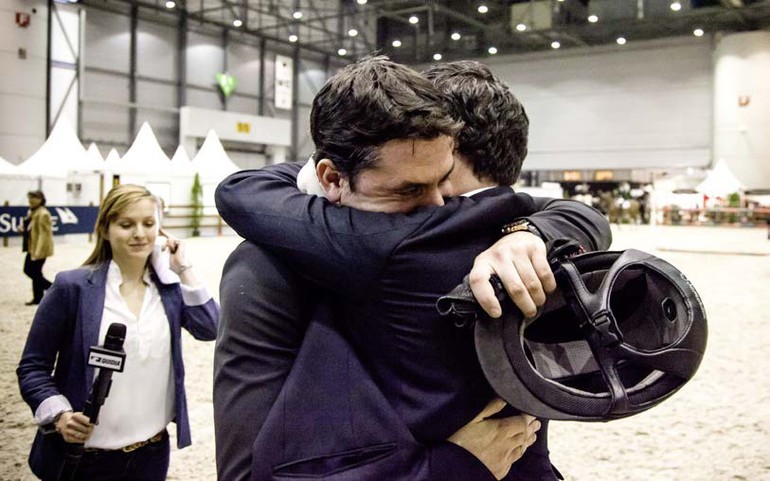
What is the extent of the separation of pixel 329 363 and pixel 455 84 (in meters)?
0.67

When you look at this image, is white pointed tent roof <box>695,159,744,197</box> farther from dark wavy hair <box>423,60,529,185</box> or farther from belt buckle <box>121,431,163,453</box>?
dark wavy hair <box>423,60,529,185</box>

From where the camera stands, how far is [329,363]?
1197 mm

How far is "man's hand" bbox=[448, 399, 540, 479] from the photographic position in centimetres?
121

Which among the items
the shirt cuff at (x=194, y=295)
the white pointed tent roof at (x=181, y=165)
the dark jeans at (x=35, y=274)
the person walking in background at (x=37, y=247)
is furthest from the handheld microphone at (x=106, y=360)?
the white pointed tent roof at (x=181, y=165)

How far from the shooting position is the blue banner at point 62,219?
4.79m

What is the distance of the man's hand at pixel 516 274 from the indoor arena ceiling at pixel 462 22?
27.6 meters

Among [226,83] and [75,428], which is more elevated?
[226,83]

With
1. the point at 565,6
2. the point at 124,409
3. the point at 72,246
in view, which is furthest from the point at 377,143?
the point at 565,6

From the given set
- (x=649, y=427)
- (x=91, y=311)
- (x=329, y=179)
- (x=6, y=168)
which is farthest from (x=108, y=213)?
(x=649, y=427)

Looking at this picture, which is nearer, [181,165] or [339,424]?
[339,424]

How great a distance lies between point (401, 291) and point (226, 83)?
3054cm

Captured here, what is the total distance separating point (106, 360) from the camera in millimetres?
1956

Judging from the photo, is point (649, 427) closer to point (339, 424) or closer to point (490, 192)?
point (490, 192)

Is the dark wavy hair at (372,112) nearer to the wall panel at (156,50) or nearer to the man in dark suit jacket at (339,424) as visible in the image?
the man in dark suit jacket at (339,424)
